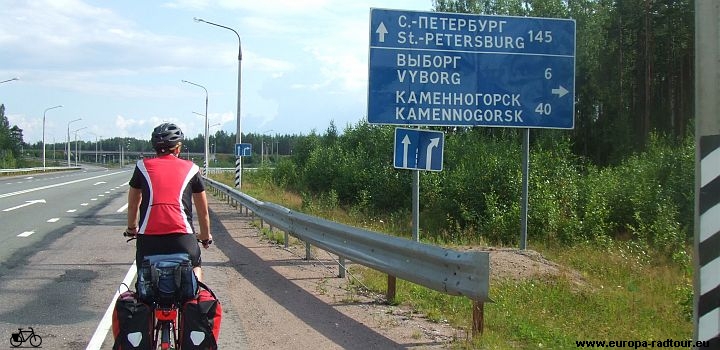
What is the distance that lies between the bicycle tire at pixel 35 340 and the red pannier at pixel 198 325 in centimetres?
272

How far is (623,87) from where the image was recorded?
42.8 m

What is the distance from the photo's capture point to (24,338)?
22.3ft

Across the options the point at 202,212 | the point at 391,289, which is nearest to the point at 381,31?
the point at 391,289

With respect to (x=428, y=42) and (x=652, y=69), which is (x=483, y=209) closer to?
(x=428, y=42)

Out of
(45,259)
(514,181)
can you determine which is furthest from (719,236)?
(514,181)

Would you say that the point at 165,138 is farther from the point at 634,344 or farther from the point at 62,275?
the point at 62,275

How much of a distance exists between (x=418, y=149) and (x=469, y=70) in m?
2.31

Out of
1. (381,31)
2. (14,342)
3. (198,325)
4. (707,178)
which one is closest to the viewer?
(198,325)

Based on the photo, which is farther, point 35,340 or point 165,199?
point 35,340

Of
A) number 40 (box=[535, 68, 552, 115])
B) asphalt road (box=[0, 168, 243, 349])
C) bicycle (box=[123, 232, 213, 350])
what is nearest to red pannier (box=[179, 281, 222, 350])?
bicycle (box=[123, 232, 213, 350])

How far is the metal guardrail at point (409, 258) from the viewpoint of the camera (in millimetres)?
6457

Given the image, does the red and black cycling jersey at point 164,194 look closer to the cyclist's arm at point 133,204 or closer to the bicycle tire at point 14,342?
the cyclist's arm at point 133,204

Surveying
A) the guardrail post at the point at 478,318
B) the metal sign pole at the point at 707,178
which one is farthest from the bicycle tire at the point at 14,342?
the metal sign pole at the point at 707,178

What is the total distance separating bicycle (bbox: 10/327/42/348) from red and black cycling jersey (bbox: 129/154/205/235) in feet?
8.58
